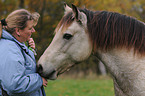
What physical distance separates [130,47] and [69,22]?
3.22 feet

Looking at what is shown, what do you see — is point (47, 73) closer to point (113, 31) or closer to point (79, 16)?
point (79, 16)

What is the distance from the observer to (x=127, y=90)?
2.41 metres

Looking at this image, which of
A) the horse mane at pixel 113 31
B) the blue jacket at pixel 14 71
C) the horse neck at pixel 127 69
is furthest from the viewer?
the horse mane at pixel 113 31

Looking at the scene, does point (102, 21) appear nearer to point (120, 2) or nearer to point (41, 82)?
point (41, 82)

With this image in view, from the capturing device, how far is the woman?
1852 millimetres

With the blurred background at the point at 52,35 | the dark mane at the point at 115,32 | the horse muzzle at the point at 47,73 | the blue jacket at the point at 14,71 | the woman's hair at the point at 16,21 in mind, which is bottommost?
the blurred background at the point at 52,35

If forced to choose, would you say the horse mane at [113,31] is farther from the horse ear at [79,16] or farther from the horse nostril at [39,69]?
the horse nostril at [39,69]

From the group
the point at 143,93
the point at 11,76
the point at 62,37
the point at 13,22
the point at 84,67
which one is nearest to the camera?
the point at 11,76

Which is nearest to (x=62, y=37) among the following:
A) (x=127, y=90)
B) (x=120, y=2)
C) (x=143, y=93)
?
(x=127, y=90)

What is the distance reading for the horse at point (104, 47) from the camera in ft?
7.87

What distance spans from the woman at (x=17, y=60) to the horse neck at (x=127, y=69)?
3.41 feet

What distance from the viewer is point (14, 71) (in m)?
1.86

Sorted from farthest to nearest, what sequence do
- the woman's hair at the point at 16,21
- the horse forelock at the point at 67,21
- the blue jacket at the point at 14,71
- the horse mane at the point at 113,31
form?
the horse forelock at the point at 67,21 < the horse mane at the point at 113,31 < the woman's hair at the point at 16,21 < the blue jacket at the point at 14,71

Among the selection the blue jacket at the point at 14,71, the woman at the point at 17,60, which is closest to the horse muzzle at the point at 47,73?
the woman at the point at 17,60
